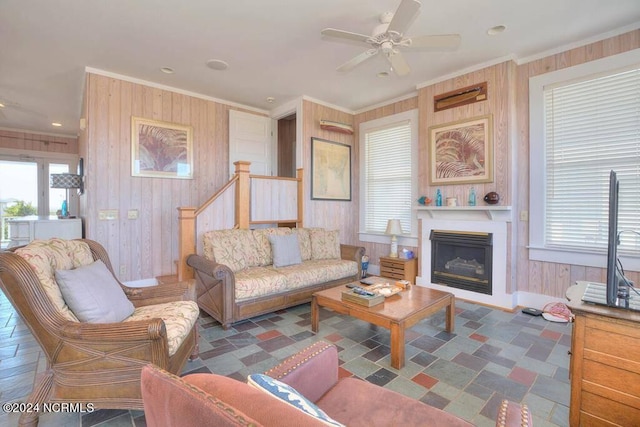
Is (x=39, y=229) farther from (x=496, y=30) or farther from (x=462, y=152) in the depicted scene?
(x=496, y=30)

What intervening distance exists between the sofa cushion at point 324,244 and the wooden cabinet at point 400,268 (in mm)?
870

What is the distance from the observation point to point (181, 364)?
194cm

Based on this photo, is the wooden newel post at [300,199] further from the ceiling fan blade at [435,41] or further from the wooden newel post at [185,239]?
the ceiling fan blade at [435,41]

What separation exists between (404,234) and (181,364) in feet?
12.3

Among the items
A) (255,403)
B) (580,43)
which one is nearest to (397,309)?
(255,403)

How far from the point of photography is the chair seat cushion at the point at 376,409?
1084 mm

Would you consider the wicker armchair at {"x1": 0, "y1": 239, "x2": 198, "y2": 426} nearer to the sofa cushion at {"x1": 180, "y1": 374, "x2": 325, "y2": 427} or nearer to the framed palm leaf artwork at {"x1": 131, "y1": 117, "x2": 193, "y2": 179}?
the sofa cushion at {"x1": 180, "y1": 374, "x2": 325, "y2": 427}

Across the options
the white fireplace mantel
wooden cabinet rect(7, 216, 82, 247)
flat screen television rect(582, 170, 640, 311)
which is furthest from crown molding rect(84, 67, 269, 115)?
flat screen television rect(582, 170, 640, 311)

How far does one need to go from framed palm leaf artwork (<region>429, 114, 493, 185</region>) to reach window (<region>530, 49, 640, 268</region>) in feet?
1.66

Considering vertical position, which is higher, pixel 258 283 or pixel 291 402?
pixel 291 402

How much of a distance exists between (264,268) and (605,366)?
121 inches

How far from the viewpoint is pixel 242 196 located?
4168 millimetres

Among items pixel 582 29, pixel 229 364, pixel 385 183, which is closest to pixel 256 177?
pixel 385 183

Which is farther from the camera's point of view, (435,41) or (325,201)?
(325,201)
